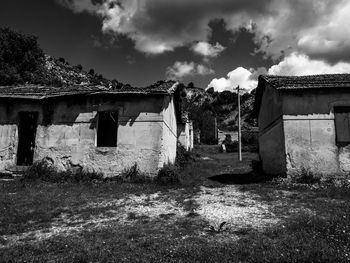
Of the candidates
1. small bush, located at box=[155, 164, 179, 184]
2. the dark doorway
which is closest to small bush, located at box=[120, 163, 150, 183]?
small bush, located at box=[155, 164, 179, 184]

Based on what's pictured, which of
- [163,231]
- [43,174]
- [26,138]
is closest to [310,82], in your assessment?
[163,231]

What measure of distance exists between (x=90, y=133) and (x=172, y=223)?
25.4 feet

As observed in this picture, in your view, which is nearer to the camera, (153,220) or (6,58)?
(153,220)

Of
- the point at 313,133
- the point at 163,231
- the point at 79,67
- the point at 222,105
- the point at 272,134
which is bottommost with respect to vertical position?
the point at 163,231

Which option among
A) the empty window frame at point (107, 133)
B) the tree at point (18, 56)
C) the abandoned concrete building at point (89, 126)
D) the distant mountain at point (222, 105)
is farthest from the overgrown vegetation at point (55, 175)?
the distant mountain at point (222, 105)

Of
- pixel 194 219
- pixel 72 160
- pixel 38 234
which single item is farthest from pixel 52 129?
pixel 194 219

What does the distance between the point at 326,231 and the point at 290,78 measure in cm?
947

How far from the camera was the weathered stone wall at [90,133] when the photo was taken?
42.6 ft

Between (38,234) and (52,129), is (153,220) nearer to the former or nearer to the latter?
(38,234)

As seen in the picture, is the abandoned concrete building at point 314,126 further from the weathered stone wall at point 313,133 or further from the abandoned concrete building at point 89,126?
the abandoned concrete building at point 89,126

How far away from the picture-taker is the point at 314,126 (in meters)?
12.3

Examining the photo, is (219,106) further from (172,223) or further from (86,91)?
(172,223)

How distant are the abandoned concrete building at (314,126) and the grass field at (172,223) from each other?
1572mm

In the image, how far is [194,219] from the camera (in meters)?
7.35
